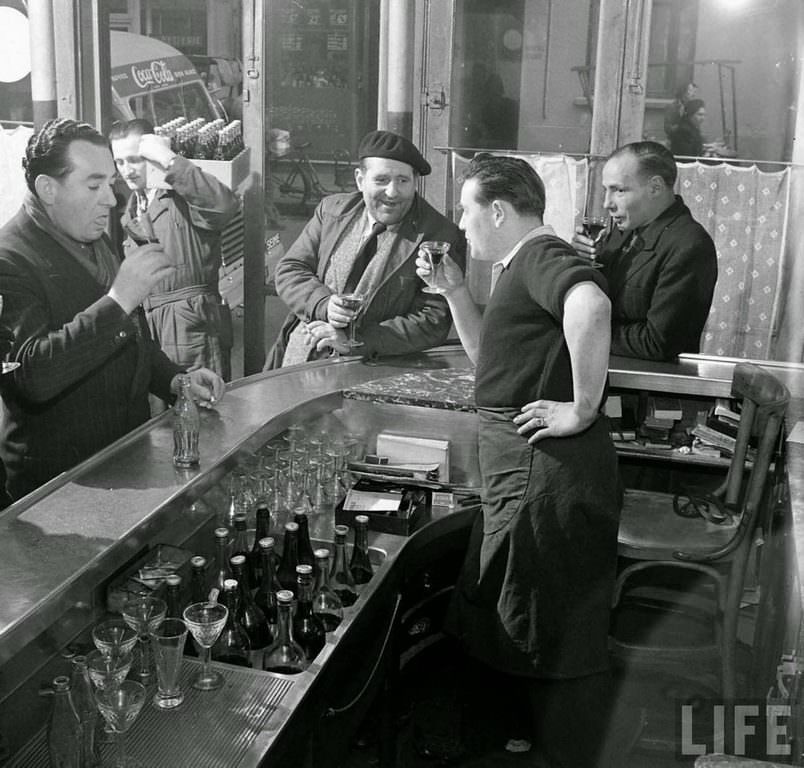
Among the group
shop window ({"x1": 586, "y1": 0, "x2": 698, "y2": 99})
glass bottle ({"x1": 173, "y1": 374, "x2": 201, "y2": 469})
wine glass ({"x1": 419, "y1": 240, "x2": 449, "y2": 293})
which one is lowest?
glass bottle ({"x1": 173, "y1": 374, "x2": 201, "y2": 469})

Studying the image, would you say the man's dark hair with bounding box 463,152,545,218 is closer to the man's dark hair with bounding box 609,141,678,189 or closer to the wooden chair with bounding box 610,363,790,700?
Result: the wooden chair with bounding box 610,363,790,700

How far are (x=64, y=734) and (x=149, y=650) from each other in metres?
0.35

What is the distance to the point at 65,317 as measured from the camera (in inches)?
112

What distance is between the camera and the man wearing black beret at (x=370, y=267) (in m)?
4.02

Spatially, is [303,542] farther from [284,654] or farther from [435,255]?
[435,255]

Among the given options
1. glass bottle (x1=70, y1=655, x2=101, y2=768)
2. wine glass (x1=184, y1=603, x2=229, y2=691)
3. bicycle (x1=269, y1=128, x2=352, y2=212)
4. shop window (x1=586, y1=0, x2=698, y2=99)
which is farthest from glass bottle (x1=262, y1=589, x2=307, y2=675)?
shop window (x1=586, y1=0, x2=698, y2=99)

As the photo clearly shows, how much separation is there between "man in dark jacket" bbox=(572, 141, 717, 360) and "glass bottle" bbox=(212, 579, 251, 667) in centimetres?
216

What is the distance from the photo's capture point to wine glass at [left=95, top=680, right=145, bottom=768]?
192 cm

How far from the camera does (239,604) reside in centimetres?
250

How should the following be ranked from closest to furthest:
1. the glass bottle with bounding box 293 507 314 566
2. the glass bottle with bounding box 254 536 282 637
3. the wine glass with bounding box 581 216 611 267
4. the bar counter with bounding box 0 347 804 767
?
the bar counter with bounding box 0 347 804 767 < the glass bottle with bounding box 254 536 282 637 < the glass bottle with bounding box 293 507 314 566 < the wine glass with bounding box 581 216 611 267

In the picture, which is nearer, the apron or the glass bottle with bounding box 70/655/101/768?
the glass bottle with bounding box 70/655/101/768

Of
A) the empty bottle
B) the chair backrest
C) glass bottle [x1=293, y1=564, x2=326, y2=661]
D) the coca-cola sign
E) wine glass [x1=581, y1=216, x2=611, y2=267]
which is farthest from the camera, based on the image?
wine glass [x1=581, y1=216, x2=611, y2=267]

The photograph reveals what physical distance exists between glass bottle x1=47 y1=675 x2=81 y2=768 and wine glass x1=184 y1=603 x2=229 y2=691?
33cm

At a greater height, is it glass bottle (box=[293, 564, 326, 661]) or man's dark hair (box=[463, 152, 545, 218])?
man's dark hair (box=[463, 152, 545, 218])
